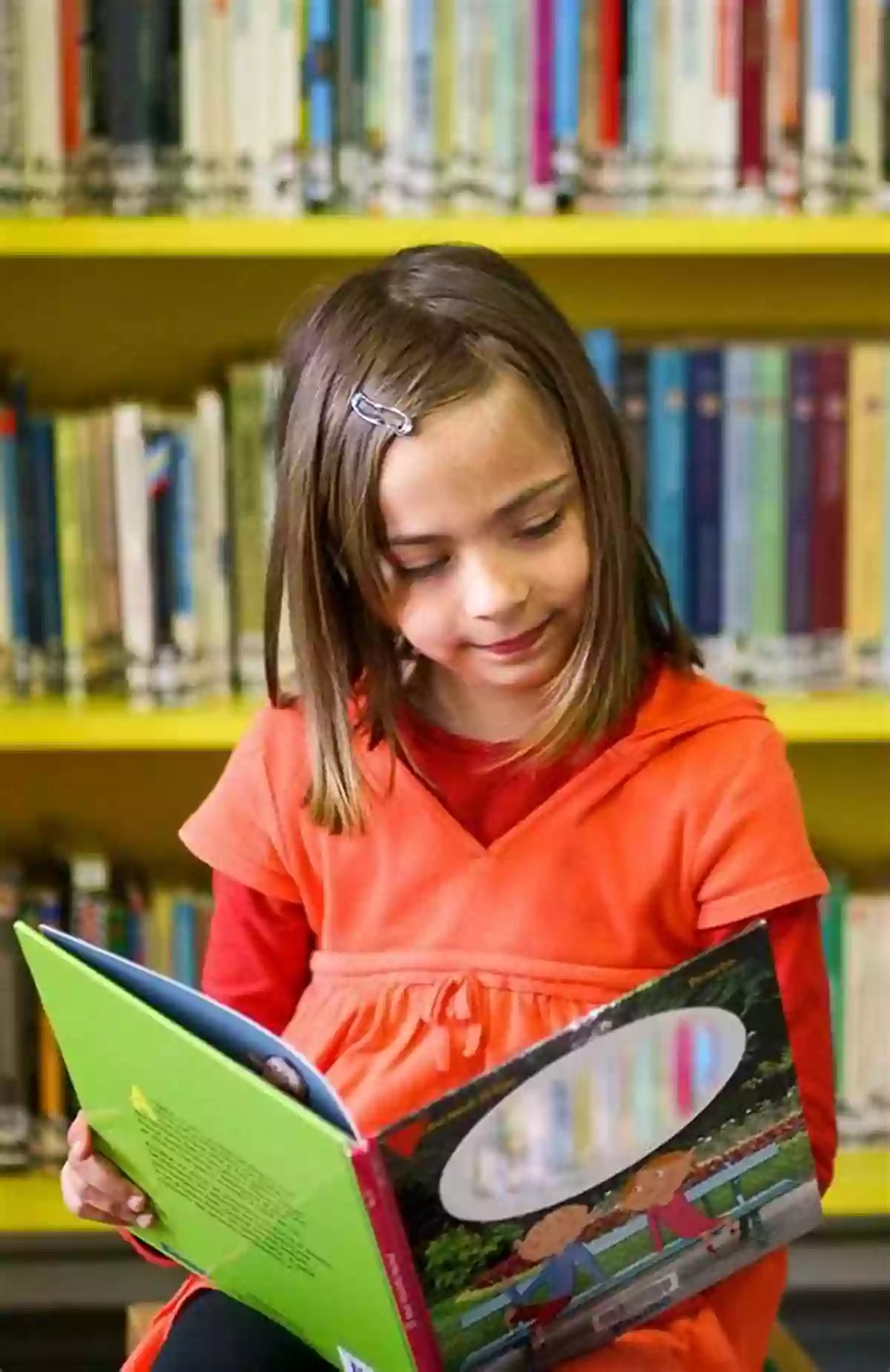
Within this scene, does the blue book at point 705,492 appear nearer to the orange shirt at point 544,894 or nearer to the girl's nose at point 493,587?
the orange shirt at point 544,894

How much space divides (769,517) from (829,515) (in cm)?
5

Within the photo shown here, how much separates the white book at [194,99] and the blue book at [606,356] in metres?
0.32

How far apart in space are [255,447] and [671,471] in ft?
1.11

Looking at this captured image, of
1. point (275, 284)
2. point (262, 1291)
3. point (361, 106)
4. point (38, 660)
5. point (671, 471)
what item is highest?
point (361, 106)

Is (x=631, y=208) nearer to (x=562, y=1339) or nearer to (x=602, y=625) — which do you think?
(x=602, y=625)

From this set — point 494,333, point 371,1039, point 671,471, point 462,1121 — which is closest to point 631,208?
point 671,471

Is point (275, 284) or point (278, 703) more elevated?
point (275, 284)

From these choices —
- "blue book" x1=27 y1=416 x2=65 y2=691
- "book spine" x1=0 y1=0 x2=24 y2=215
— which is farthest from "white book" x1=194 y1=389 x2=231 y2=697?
"book spine" x1=0 y1=0 x2=24 y2=215

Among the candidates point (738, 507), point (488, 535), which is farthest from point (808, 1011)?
point (738, 507)

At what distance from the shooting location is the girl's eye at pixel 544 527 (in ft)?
2.80

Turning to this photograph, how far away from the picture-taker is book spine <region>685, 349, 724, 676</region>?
1359 mm

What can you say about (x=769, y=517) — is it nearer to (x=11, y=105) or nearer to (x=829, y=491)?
(x=829, y=491)

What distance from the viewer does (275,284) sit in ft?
4.97

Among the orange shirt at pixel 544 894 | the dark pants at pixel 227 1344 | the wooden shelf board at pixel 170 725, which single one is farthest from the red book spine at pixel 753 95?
the dark pants at pixel 227 1344
